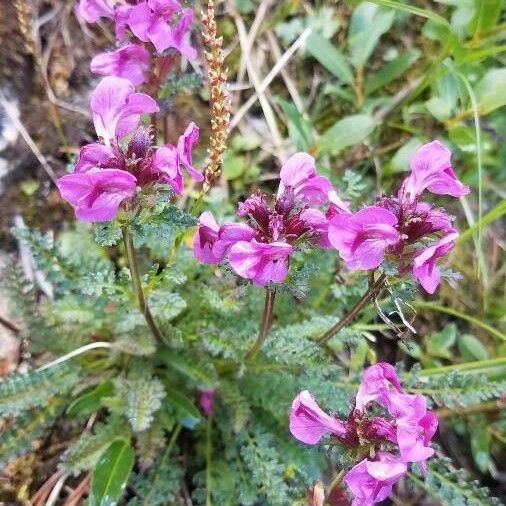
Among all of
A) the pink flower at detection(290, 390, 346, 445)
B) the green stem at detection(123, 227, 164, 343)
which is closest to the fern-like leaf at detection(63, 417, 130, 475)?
the green stem at detection(123, 227, 164, 343)

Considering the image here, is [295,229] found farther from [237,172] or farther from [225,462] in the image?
[237,172]

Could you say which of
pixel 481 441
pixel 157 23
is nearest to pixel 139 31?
pixel 157 23

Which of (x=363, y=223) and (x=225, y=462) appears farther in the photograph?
(x=225, y=462)

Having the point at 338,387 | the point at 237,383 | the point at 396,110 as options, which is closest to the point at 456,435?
the point at 338,387

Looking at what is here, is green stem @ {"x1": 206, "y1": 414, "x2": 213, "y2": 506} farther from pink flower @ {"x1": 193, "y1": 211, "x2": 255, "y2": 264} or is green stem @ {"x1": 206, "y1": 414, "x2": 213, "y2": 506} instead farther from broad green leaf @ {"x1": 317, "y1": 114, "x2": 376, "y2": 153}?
broad green leaf @ {"x1": 317, "y1": 114, "x2": 376, "y2": 153}

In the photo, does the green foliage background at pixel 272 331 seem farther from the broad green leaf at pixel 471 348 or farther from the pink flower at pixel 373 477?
the pink flower at pixel 373 477

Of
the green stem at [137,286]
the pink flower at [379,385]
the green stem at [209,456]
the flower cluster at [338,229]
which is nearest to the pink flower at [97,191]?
the green stem at [137,286]

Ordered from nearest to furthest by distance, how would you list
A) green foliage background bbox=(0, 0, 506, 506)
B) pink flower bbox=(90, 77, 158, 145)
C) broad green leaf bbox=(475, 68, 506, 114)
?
1. pink flower bbox=(90, 77, 158, 145)
2. green foliage background bbox=(0, 0, 506, 506)
3. broad green leaf bbox=(475, 68, 506, 114)
